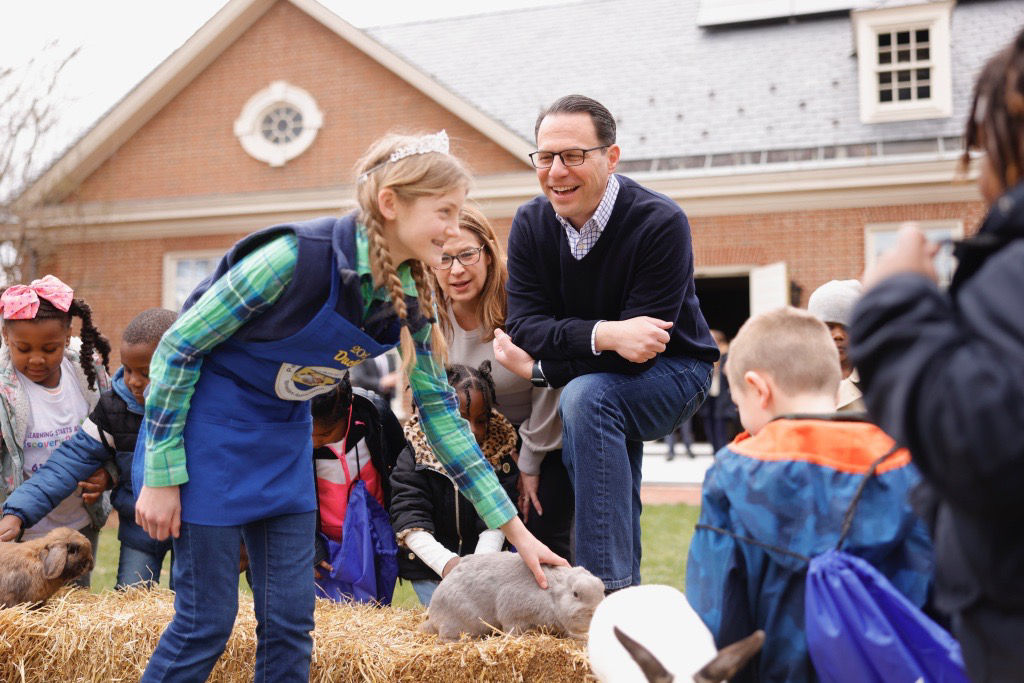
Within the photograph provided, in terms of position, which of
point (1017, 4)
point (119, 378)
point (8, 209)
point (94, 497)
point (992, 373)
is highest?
point (1017, 4)

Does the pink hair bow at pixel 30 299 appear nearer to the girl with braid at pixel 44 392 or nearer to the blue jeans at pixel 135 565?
the girl with braid at pixel 44 392

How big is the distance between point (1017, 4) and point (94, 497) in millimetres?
19164

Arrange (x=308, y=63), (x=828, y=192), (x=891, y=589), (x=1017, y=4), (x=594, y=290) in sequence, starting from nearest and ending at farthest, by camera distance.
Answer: (x=891, y=589), (x=594, y=290), (x=828, y=192), (x=1017, y=4), (x=308, y=63)

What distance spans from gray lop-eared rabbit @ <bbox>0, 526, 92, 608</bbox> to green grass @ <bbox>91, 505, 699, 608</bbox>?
1774 millimetres

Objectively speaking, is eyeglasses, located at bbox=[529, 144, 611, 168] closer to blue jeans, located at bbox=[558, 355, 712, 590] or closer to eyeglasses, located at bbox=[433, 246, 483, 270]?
eyeglasses, located at bbox=[433, 246, 483, 270]

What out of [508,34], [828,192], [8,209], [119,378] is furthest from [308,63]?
[119,378]

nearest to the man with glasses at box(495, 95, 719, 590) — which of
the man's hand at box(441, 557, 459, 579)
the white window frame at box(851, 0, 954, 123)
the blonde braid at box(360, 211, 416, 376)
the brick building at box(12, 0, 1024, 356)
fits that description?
the man's hand at box(441, 557, 459, 579)

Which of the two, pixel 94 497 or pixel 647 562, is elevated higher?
pixel 94 497

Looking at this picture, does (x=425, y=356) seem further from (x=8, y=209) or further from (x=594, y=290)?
(x=8, y=209)

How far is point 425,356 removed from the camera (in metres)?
3.06

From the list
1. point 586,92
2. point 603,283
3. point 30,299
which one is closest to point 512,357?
point 603,283

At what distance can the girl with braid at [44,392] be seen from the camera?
14.5 feet

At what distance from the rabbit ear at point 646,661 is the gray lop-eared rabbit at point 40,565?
2.78 m

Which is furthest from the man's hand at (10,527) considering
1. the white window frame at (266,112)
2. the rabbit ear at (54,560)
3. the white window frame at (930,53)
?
the white window frame at (930,53)
